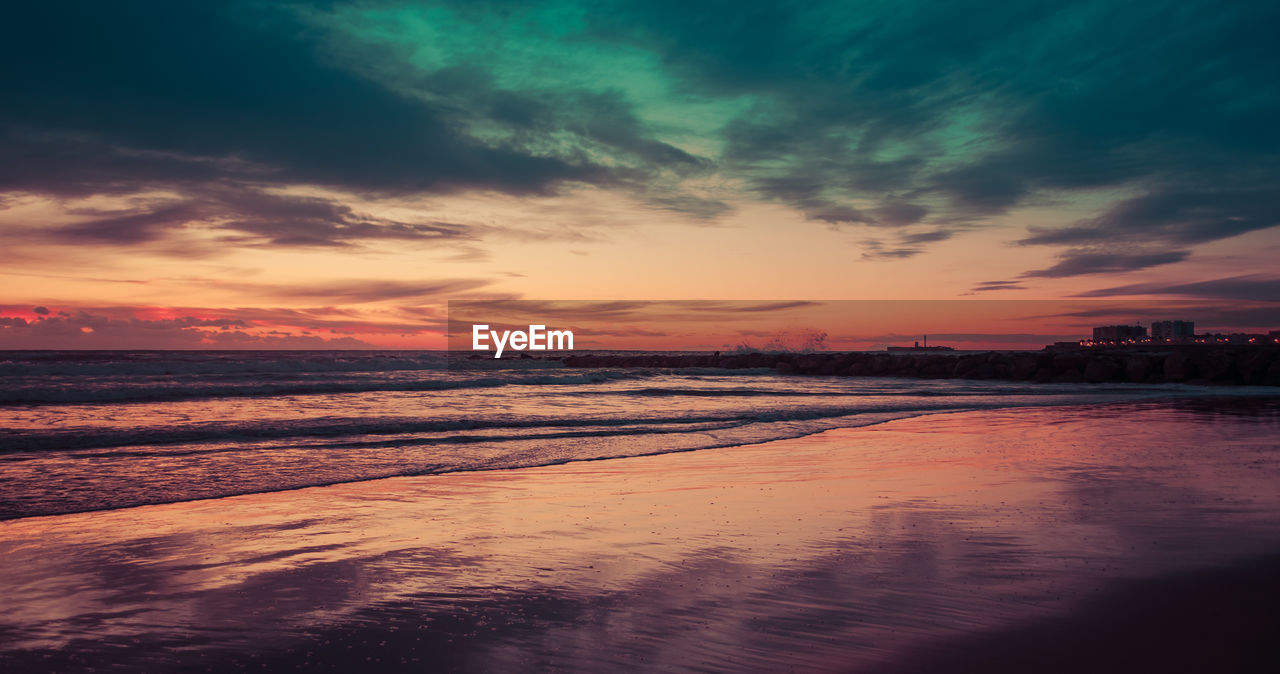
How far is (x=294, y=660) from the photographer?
354cm

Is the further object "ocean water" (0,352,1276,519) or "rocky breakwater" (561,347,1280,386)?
"rocky breakwater" (561,347,1280,386)

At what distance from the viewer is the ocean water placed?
9117mm

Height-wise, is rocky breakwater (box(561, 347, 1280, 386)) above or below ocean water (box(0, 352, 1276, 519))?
above

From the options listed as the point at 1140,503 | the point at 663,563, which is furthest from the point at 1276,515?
the point at 663,563

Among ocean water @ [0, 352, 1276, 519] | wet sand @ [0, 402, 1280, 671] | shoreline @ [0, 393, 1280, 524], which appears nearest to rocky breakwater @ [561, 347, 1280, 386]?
ocean water @ [0, 352, 1276, 519]

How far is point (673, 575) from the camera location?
16.3ft

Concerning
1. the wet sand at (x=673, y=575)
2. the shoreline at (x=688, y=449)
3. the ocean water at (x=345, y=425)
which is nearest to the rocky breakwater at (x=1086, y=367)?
the ocean water at (x=345, y=425)

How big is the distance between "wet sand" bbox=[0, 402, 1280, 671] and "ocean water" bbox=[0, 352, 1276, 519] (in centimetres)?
132

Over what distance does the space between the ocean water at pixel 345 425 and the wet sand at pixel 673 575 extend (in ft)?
4.34

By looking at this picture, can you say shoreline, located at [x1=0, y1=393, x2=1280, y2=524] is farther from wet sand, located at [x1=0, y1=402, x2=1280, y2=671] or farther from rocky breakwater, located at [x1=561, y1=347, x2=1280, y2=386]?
rocky breakwater, located at [x1=561, y1=347, x2=1280, y2=386]

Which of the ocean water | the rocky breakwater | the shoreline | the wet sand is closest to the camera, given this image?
the wet sand

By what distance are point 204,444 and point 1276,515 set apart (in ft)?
46.6

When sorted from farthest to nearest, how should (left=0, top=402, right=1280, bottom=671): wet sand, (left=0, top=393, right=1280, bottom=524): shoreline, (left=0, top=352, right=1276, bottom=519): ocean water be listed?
(left=0, top=352, right=1276, bottom=519): ocean water < (left=0, top=393, right=1280, bottom=524): shoreline < (left=0, top=402, right=1280, bottom=671): wet sand

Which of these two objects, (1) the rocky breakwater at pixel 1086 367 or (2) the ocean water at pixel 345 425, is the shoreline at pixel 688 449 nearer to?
(2) the ocean water at pixel 345 425
